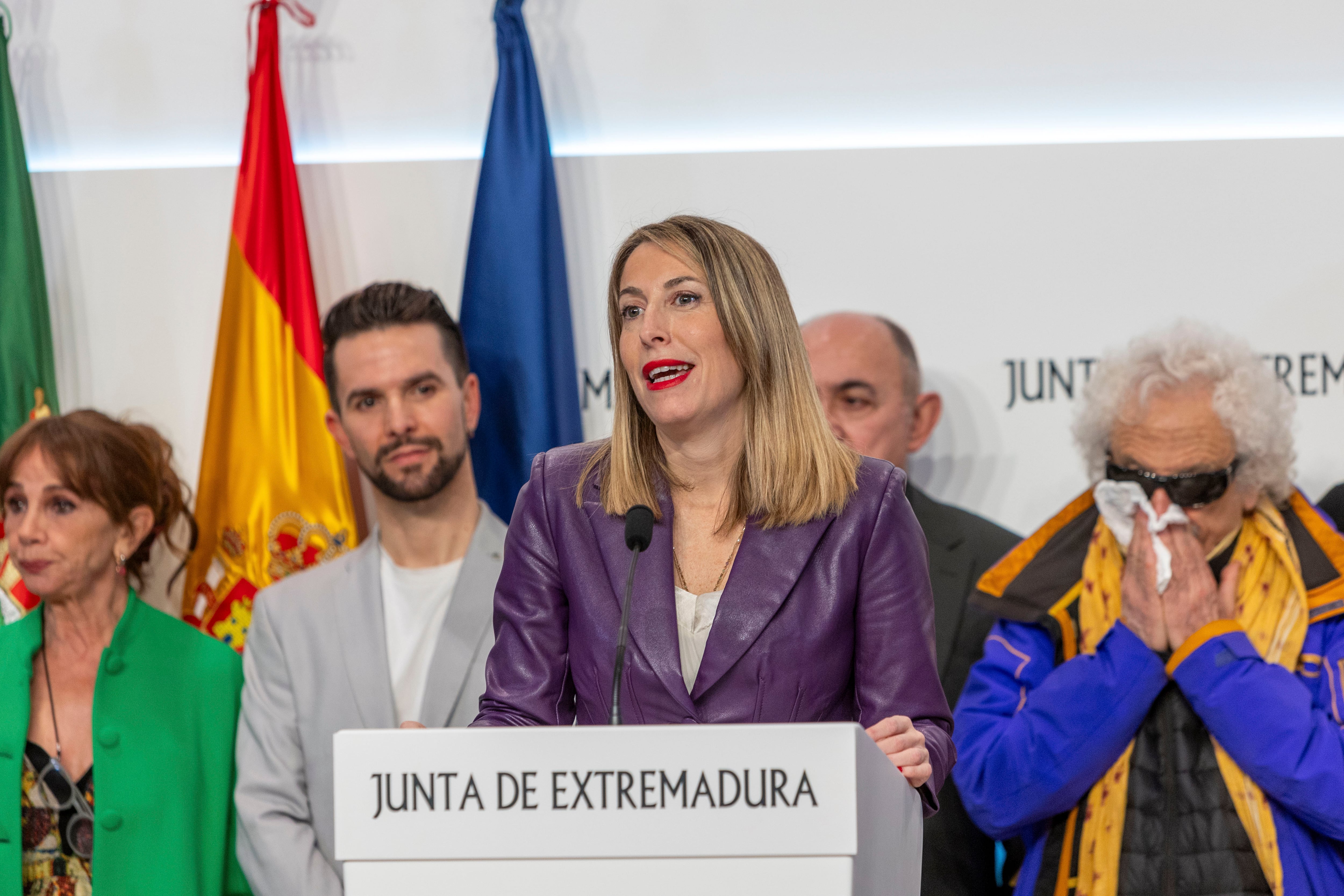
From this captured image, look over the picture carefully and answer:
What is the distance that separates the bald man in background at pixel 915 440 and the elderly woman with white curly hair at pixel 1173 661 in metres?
0.28

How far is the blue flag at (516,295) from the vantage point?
3.85m

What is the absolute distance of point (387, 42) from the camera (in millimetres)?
4242

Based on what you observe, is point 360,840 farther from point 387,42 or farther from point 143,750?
point 387,42

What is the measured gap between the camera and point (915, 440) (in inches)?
150

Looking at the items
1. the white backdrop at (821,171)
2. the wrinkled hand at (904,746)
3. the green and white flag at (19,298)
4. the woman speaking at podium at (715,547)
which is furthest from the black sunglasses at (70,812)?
the wrinkled hand at (904,746)

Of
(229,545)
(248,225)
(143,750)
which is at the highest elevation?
(248,225)

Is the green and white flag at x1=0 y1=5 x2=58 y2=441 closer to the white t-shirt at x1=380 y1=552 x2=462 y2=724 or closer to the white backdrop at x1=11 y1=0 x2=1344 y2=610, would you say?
the white backdrop at x1=11 y1=0 x2=1344 y2=610

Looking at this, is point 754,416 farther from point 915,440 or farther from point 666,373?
point 915,440

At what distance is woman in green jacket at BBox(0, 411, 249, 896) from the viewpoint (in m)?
3.20

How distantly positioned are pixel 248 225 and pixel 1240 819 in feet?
9.64

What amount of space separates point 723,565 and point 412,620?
1540 mm

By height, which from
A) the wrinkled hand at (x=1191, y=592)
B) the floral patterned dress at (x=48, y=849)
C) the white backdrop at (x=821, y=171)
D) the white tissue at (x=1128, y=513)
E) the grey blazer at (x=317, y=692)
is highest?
the white backdrop at (x=821, y=171)

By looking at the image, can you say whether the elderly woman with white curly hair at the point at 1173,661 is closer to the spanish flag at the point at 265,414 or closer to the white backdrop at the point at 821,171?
the white backdrop at the point at 821,171

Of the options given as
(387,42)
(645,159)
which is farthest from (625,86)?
(387,42)
